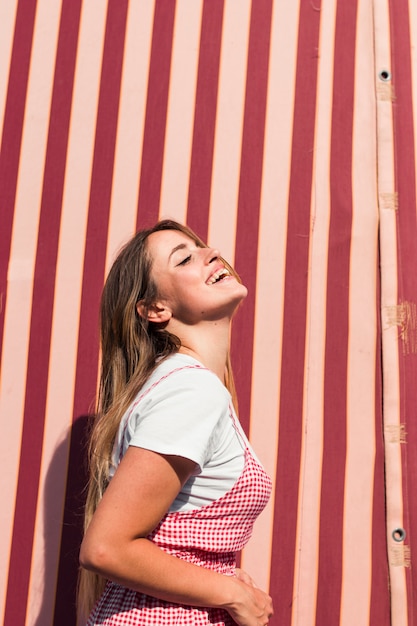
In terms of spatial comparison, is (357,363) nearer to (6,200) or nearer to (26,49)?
(6,200)

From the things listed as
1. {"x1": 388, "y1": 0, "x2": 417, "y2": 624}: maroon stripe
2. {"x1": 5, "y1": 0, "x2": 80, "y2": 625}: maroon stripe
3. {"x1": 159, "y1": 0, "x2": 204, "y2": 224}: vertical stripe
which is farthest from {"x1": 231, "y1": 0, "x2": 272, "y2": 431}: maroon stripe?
{"x1": 5, "y1": 0, "x2": 80, "y2": 625}: maroon stripe

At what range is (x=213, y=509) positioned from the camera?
1.23m

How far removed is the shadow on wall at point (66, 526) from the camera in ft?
6.31

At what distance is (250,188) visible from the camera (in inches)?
83.0

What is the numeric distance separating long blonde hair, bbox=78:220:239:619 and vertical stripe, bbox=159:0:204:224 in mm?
558

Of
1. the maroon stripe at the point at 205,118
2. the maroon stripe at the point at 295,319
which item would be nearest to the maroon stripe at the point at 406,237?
the maroon stripe at the point at 295,319

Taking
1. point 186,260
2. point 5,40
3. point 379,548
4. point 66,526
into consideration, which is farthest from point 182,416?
point 5,40

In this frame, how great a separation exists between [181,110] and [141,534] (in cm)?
133

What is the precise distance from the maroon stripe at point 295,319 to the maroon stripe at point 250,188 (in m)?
0.09

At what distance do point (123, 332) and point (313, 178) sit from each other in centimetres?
89

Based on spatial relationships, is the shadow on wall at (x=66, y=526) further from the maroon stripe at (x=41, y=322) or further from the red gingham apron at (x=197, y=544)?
the red gingham apron at (x=197, y=544)

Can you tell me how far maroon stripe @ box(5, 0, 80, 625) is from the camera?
192 centimetres

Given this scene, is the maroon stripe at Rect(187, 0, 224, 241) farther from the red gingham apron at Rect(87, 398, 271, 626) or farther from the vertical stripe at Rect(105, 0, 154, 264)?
the red gingham apron at Rect(87, 398, 271, 626)

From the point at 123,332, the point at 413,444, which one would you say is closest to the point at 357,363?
the point at 413,444
